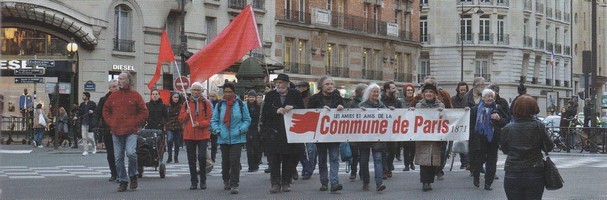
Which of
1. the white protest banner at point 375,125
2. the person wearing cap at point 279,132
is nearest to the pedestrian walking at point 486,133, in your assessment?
the white protest banner at point 375,125

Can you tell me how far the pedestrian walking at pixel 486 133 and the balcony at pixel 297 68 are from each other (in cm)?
3177

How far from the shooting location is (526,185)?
9.05 m

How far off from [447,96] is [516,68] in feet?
192

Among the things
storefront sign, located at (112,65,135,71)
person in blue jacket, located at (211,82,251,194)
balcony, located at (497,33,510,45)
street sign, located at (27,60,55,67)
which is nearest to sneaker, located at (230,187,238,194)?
person in blue jacket, located at (211,82,251,194)

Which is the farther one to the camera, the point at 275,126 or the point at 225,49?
the point at 225,49

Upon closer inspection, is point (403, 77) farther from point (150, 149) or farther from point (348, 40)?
point (150, 149)

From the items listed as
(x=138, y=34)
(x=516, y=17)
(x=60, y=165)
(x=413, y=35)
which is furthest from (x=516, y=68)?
(x=60, y=165)

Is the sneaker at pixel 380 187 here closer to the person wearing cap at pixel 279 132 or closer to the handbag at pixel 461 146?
the person wearing cap at pixel 279 132

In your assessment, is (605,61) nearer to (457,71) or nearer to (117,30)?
(457,71)

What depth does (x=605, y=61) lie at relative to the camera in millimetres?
91312

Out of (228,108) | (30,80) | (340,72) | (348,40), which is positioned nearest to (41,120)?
(30,80)

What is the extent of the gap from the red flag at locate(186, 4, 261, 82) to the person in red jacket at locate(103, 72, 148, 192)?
131 inches

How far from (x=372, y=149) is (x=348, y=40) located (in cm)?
3719

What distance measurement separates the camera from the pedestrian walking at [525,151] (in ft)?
29.8
